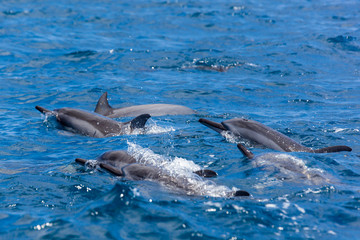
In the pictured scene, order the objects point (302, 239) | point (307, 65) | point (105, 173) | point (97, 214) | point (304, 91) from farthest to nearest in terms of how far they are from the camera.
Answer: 1. point (307, 65)
2. point (304, 91)
3. point (105, 173)
4. point (97, 214)
5. point (302, 239)

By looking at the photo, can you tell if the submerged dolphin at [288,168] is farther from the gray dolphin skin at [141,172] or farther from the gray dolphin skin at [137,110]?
the gray dolphin skin at [137,110]

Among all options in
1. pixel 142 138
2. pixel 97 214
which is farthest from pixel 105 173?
pixel 142 138

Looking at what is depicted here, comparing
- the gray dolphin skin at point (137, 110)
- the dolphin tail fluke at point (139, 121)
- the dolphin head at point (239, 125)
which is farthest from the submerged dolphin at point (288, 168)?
the gray dolphin skin at point (137, 110)

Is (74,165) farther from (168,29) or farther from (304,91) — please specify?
(168,29)

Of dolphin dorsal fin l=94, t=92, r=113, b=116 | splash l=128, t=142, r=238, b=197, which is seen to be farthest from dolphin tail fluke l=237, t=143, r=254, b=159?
dolphin dorsal fin l=94, t=92, r=113, b=116

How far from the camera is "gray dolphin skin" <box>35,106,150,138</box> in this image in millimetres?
11469

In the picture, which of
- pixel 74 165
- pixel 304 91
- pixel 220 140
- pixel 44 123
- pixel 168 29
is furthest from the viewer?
pixel 168 29

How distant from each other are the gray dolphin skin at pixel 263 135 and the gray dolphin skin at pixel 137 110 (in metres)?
2.50

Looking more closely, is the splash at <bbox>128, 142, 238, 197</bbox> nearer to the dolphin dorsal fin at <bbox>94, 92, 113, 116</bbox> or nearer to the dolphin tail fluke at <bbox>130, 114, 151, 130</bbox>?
the dolphin tail fluke at <bbox>130, 114, 151, 130</bbox>

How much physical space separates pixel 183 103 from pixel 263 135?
15.9 feet

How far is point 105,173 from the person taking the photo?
27.3 feet

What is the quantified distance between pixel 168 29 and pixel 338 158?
1715cm

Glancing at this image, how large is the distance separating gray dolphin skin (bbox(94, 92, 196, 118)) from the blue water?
396mm

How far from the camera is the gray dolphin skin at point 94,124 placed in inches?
452
